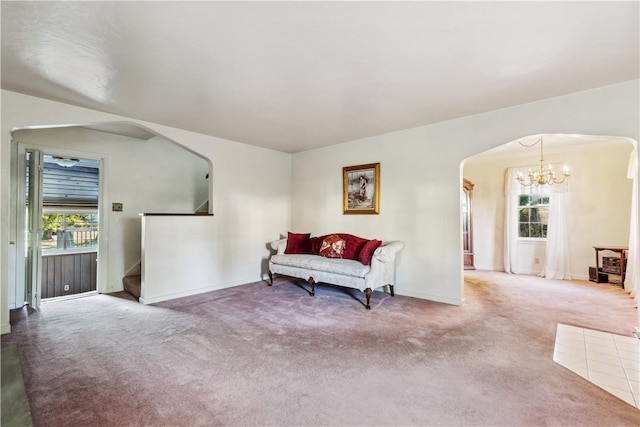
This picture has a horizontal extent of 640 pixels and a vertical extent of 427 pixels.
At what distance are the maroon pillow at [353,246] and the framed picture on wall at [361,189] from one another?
503 mm

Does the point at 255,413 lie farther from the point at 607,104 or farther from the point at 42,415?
the point at 607,104

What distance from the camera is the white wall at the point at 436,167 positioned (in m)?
2.81

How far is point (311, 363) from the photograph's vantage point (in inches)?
88.7

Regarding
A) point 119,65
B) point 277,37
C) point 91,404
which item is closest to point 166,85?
point 119,65

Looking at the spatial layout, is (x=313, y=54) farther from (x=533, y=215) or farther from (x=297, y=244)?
(x=533, y=215)

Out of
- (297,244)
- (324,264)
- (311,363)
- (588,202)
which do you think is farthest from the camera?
(588,202)

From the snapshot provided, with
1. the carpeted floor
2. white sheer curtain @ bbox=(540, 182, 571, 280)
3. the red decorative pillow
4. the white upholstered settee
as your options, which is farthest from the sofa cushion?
white sheer curtain @ bbox=(540, 182, 571, 280)

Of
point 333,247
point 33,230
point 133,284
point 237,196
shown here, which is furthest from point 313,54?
point 33,230

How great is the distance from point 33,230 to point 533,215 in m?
8.27

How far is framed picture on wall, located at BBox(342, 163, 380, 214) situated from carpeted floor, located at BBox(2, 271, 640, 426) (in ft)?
4.91

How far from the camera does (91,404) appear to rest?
1.76m

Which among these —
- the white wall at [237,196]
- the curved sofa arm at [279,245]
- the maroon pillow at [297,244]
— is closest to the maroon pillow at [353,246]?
the maroon pillow at [297,244]

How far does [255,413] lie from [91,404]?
3.37 ft

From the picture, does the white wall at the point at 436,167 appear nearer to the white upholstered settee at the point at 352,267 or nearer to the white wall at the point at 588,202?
the white upholstered settee at the point at 352,267
